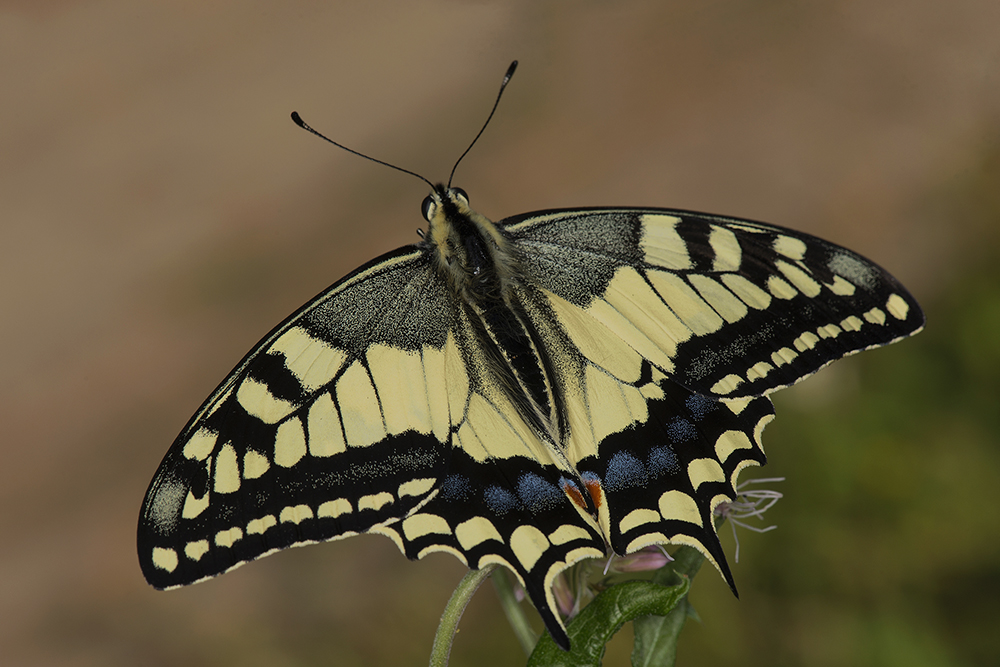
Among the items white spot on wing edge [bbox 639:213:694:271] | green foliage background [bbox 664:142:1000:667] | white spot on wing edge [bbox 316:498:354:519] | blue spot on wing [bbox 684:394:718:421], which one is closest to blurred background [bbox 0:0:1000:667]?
green foliage background [bbox 664:142:1000:667]

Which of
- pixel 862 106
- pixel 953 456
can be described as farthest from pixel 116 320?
pixel 862 106

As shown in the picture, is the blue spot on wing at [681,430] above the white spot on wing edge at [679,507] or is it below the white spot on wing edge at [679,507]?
above

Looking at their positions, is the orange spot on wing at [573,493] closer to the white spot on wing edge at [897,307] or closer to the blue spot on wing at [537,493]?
the blue spot on wing at [537,493]

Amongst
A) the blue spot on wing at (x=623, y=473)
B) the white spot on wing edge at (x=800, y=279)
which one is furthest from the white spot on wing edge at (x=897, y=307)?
the blue spot on wing at (x=623, y=473)

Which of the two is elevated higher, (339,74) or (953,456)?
(339,74)

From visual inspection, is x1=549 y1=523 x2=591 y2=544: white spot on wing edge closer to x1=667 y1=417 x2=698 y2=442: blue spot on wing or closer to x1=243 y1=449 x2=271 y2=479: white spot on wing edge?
x1=667 y1=417 x2=698 y2=442: blue spot on wing

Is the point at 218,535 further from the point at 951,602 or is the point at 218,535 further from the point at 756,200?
the point at 756,200
